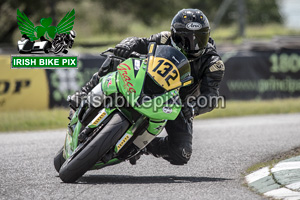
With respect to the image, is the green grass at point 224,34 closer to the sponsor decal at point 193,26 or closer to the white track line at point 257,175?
the sponsor decal at point 193,26

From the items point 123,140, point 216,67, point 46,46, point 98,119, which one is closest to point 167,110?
point 123,140

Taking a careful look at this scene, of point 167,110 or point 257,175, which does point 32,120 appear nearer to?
A: point 257,175

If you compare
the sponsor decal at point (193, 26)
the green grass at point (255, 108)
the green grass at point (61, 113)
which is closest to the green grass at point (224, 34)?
the green grass at point (255, 108)

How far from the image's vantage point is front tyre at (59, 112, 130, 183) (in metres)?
4.83

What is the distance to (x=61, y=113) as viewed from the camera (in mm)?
12875

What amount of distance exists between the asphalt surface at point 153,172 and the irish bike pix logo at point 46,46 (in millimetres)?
2475

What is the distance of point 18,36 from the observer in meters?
32.2

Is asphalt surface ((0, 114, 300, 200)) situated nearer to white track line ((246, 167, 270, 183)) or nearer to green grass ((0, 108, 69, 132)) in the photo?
white track line ((246, 167, 270, 183))

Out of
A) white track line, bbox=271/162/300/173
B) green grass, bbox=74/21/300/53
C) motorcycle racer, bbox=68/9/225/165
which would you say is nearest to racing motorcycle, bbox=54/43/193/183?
motorcycle racer, bbox=68/9/225/165

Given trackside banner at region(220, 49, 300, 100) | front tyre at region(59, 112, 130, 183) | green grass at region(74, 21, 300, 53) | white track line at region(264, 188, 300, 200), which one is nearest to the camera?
white track line at region(264, 188, 300, 200)

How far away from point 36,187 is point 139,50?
2.01m

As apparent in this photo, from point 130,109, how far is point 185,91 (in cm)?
121

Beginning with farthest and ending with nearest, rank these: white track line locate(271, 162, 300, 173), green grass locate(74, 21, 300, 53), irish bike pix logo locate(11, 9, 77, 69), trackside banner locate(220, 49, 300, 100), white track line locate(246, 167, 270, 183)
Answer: green grass locate(74, 21, 300, 53), trackside banner locate(220, 49, 300, 100), irish bike pix logo locate(11, 9, 77, 69), white track line locate(271, 162, 300, 173), white track line locate(246, 167, 270, 183)

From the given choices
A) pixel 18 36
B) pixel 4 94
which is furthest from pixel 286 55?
pixel 18 36
